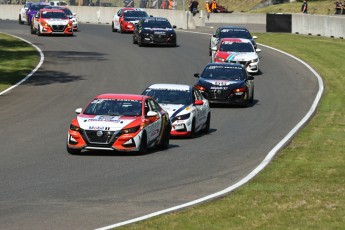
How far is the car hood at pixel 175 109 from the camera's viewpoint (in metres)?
28.3

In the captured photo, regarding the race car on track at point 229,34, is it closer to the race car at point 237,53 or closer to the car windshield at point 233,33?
the car windshield at point 233,33

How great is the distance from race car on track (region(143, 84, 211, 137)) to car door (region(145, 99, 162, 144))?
2368 millimetres

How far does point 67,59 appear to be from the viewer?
5247 cm

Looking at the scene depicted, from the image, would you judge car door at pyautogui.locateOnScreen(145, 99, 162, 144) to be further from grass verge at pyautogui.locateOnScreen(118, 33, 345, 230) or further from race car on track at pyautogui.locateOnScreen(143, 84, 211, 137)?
grass verge at pyautogui.locateOnScreen(118, 33, 345, 230)

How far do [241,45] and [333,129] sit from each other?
1769 cm

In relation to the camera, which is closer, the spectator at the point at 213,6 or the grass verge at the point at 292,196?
the grass verge at the point at 292,196

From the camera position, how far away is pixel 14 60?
50781mm

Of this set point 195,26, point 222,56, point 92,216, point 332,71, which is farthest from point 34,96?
point 195,26

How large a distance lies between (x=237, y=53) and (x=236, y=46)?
0.66 m

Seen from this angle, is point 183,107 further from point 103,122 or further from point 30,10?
point 30,10

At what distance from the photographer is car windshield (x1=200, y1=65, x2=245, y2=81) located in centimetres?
3794

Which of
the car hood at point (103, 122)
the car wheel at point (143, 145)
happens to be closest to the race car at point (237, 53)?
the car wheel at point (143, 145)

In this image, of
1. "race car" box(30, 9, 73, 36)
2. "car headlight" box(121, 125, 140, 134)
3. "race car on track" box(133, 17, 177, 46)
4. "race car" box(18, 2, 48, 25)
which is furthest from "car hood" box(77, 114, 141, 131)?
"race car" box(18, 2, 48, 25)

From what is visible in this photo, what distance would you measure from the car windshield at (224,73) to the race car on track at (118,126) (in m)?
12.5
